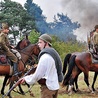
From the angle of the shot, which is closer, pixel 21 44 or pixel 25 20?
pixel 21 44

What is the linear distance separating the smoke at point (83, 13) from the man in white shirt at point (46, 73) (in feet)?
111

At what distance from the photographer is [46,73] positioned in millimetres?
5023

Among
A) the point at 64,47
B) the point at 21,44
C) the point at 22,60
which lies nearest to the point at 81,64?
the point at 22,60

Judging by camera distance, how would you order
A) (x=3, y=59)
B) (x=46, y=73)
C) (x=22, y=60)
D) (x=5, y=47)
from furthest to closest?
(x=22, y=60), (x=3, y=59), (x=5, y=47), (x=46, y=73)

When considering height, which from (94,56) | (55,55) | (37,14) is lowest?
(94,56)

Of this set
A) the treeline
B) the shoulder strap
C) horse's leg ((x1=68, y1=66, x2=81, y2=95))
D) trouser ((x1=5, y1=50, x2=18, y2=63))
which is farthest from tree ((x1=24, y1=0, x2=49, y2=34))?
the shoulder strap

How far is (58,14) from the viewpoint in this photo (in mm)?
46000

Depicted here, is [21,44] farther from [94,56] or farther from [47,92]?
[47,92]

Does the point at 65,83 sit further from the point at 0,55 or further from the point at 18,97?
the point at 0,55

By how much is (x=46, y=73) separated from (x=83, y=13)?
39.2 metres

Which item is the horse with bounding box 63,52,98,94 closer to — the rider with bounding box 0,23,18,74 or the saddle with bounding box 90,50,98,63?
the saddle with bounding box 90,50,98,63

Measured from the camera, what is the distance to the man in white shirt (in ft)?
16.3

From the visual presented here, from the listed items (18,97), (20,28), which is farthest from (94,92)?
(20,28)

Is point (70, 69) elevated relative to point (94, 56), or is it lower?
lower
